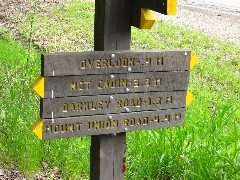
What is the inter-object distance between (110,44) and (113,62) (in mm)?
124

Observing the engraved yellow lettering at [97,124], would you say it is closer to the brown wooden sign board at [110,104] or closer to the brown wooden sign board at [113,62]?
the brown wooden sign board at [110,104]

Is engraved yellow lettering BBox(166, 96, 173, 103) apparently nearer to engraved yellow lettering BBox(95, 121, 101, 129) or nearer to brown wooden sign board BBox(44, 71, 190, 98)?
brown wooden sign board BBox(44, 71, 190, 98)

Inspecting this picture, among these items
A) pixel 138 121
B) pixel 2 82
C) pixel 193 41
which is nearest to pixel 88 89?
pixel 138 121

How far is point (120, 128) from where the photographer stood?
330 centimetres

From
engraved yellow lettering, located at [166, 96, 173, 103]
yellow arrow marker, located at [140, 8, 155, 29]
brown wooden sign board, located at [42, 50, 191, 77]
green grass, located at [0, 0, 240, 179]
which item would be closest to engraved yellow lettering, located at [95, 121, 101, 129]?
brown wooden sign board, located at [42, 50, 191, 77]

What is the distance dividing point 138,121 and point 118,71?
0.37m

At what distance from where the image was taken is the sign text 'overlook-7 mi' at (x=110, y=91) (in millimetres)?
3080

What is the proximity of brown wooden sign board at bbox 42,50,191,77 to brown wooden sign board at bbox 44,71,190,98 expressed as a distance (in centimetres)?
3

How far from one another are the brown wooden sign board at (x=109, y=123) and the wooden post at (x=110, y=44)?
0.13 meters

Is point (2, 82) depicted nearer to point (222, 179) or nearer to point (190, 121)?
point (190, 121)

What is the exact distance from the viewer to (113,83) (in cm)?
320

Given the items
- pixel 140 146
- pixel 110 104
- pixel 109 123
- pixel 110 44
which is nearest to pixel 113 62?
pixel 110 44

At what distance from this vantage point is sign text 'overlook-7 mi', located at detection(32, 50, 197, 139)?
10.1ft

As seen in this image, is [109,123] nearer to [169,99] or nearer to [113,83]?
[113,83]
